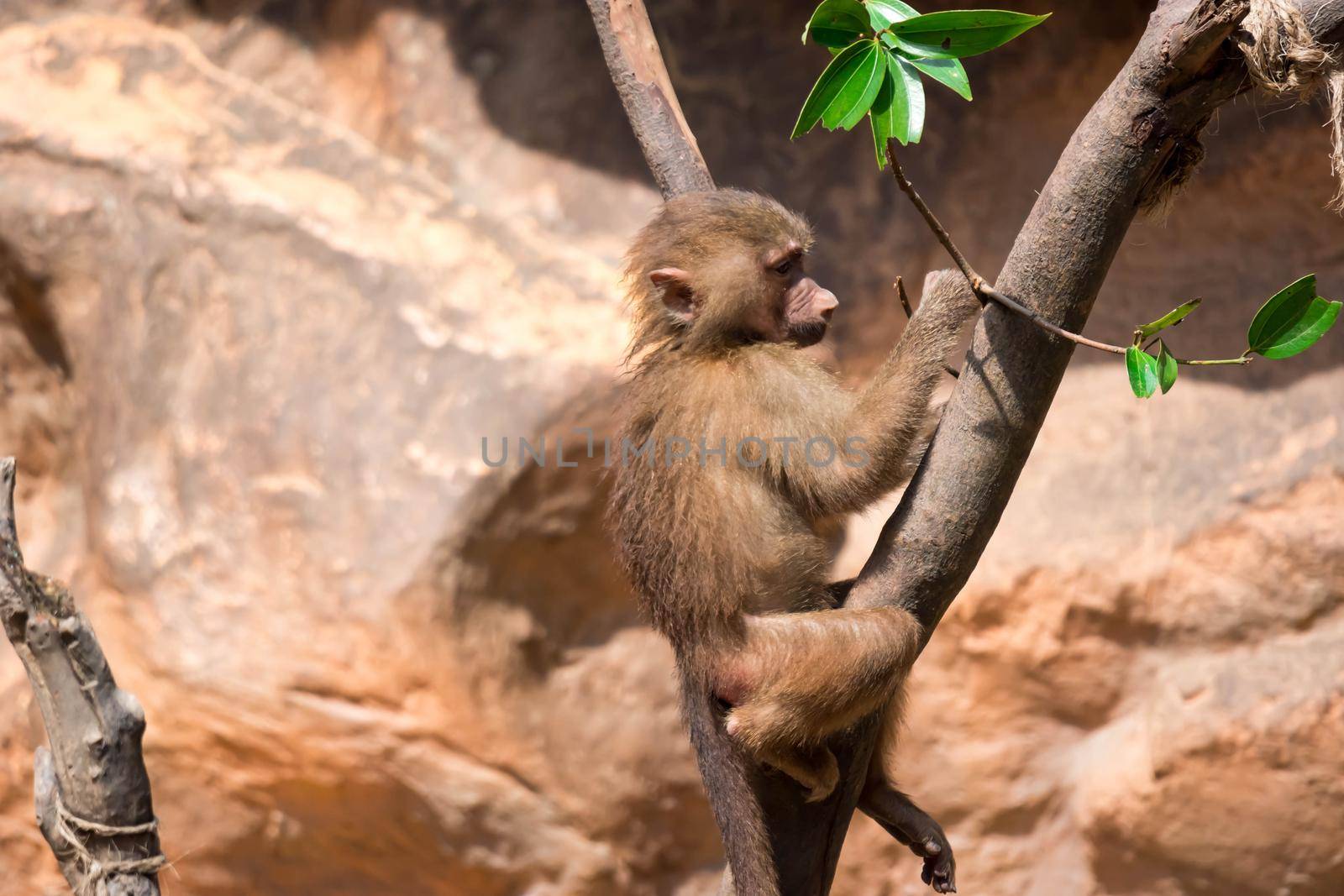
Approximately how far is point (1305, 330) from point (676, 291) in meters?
1.45

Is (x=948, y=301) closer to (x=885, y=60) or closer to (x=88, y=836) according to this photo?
(x=885, y=60)

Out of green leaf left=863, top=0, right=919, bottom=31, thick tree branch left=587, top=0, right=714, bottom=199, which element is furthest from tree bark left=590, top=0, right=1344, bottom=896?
thick tree branch left=587, top=0, right=714, bottom=199

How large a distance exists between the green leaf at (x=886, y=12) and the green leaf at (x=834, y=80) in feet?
0.13

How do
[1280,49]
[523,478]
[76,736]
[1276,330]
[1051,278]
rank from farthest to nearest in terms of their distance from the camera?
[523,478], [76,736], [1051,278], [1276,330], [1280,49]

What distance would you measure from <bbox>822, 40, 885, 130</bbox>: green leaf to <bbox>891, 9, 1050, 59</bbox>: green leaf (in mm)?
49

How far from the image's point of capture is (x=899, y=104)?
6.68ft

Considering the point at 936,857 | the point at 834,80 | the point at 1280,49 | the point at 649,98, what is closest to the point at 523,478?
the point at 649,98

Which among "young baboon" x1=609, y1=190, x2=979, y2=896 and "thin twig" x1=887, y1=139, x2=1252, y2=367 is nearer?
"thin twig" x1=887, y1=139, x2=1252, y2=367

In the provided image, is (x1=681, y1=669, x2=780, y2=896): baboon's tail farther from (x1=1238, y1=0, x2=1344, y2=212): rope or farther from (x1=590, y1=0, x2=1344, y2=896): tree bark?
(x1=1238, y1=0, x2=1344, y2=212): rope

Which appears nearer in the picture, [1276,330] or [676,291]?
[1276,330]

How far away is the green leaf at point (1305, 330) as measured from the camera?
2.07m

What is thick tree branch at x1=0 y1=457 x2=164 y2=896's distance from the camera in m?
2.61

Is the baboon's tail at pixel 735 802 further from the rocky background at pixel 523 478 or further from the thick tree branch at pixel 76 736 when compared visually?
the rocky background at pixel 523 478

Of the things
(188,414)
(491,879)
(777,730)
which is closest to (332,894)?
(491,879)
